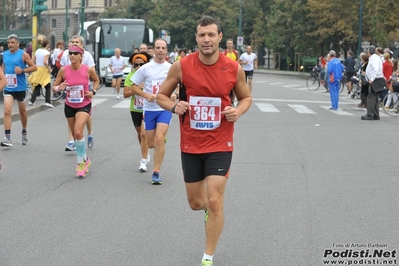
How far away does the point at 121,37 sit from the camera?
130ft

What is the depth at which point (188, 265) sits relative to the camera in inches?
233

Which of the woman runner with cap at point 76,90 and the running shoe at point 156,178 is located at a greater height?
the woman runner with cap at point 76,90

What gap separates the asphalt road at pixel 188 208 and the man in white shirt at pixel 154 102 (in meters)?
0.52

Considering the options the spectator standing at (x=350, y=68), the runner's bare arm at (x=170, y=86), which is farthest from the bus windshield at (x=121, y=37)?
the runner's bare arm at (x=170, y=86)

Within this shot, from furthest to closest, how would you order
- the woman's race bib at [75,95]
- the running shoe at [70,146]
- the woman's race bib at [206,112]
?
A: the running shoe at [70,146]
the woman's race bib at [75,95]
the woman's race bib at [206,112]

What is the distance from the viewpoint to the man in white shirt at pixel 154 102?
9.73 m

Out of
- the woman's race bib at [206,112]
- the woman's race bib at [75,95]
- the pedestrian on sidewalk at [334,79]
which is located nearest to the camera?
the woman's race bib at [206,112]

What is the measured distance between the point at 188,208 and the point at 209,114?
251 centimetres

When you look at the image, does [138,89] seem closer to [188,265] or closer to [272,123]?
[188,265]

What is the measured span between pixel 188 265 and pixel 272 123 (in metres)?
12.7

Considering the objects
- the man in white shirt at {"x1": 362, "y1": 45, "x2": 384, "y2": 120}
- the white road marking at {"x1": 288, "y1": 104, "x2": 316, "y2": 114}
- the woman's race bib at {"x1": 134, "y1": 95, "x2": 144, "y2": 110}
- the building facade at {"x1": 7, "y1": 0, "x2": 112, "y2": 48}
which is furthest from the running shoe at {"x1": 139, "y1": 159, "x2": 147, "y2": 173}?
the building facade at {"x1": 7, "y1": 0, "x2": 112, "y2": 48}

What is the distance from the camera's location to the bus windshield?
129ft

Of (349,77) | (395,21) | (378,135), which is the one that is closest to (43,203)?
(378,135)

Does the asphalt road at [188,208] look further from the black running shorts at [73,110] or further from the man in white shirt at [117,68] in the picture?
the man in white shirt at [117,68]
